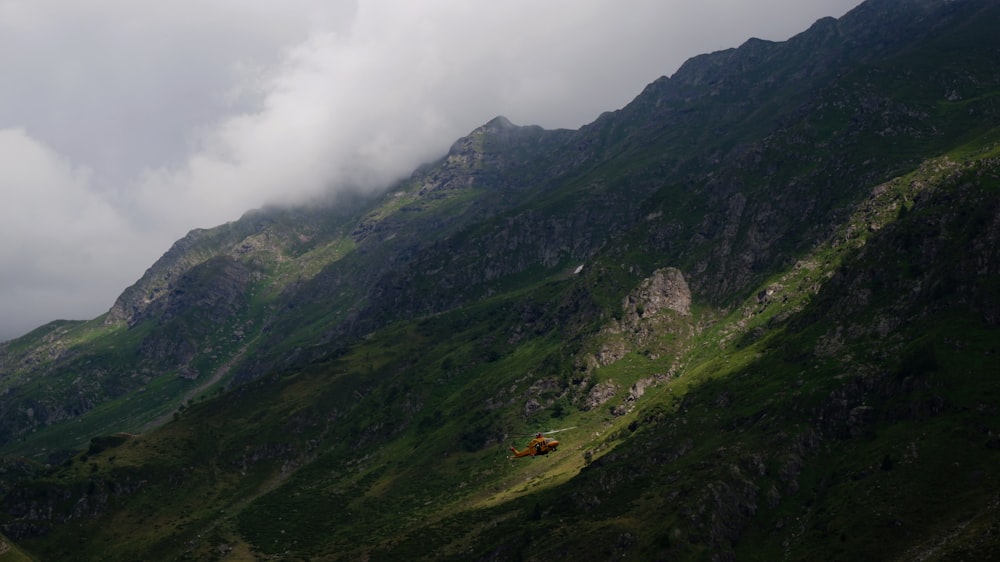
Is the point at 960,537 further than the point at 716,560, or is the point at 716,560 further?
the point at 716,560

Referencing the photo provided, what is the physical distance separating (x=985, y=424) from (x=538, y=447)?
129930mm

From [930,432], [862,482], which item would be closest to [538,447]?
[862,482]

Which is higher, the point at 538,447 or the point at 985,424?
the point at 538,447

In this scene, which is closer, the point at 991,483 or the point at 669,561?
the point at 991,483

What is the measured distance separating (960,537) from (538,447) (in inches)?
3810

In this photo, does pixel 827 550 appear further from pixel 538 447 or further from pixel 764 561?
pixel 538 447

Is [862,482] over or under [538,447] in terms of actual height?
under

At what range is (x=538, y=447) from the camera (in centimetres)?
15638

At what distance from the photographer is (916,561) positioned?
6127 inches

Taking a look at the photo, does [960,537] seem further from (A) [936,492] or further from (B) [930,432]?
(B) [930,432]

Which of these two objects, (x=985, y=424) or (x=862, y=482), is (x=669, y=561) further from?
(x=985, y=424)


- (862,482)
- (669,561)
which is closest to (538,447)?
(669,561)

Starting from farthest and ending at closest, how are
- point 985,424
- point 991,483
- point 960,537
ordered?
point 985,424 → point 991,483 → point 960,537

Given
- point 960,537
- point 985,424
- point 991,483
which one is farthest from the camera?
point 985,424
